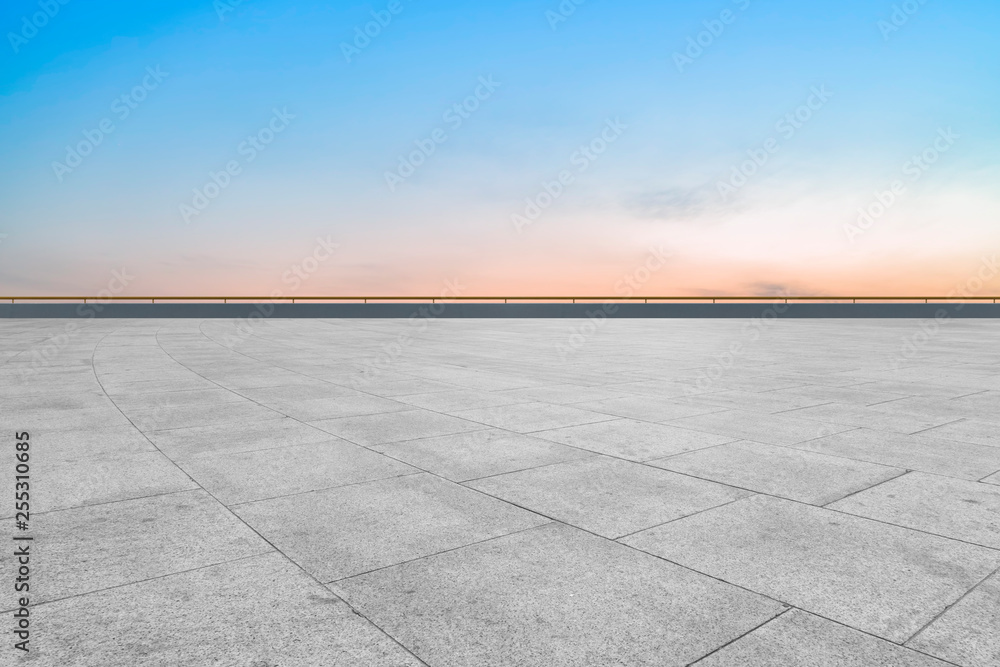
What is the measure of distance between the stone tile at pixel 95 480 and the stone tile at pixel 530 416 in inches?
130

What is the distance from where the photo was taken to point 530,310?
3984cm

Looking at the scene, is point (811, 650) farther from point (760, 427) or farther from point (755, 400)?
point (755, 400)

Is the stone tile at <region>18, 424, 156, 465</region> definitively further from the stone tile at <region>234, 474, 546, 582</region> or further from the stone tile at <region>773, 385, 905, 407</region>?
the stone tile at <region>773, 385, 905, 407</region>

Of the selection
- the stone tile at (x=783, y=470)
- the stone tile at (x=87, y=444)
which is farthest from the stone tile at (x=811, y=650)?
the stone tile at (x=87, y=444)

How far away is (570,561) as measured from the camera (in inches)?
144

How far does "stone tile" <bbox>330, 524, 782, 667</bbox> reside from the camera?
276 centimetres

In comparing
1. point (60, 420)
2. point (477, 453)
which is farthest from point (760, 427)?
point (60, 420)

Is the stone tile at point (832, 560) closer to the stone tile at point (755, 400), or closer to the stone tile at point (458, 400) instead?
the stone tile at point (755, 400)

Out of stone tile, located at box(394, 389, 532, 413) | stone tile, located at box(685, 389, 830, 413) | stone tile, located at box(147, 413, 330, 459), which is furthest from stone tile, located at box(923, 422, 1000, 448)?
stone tile, located at box(147, 413, 330, 459)

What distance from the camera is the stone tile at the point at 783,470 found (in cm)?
499

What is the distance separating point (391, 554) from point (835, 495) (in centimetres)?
333

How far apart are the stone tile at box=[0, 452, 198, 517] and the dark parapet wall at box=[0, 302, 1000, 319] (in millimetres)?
32312

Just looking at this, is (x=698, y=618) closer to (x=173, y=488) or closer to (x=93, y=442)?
(x=173, y=488)

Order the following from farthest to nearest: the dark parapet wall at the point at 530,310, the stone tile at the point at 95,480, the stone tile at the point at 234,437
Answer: the dark parapet wall at the point at 530,310 → the stone tile at the point at 234,437 → the stone tile at the point at 95,480
